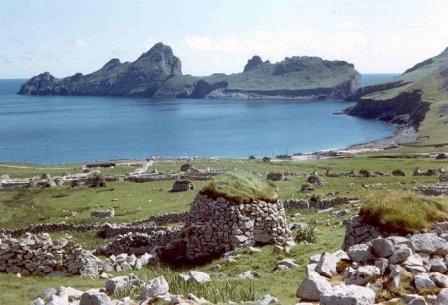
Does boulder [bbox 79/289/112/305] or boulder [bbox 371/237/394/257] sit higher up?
boulder [bbox 371/237/394/257]

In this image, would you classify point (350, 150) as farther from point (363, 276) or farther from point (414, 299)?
point (414, 299)

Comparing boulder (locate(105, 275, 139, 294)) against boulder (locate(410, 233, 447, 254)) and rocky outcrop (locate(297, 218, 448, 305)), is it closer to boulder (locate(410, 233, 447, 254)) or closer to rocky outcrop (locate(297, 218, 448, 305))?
rocky outcrop (locate(297, 218, 448, 305))

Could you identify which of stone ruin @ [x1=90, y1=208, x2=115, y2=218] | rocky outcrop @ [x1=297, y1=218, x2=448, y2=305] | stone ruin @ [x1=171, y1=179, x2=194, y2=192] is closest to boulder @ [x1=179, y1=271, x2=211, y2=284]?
rocky outcrop @ [x1=297, y1=218, x2=448, y2=305]

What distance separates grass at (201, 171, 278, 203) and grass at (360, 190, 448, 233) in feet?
21.5

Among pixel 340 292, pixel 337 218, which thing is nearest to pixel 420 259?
pixel 340 292

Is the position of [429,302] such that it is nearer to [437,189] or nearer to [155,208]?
[437,189]

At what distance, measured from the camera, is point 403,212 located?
61.7 ft

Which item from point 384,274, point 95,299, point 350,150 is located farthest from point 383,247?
point 350,150

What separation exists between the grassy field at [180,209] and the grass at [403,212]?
283 centimetres

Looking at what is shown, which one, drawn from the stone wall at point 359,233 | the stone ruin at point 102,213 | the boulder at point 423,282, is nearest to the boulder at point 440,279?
the boulder at point 423,282

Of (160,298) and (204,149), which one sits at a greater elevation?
(160,298)

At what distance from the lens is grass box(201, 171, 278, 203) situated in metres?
25.4

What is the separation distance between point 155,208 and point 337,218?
19.8 metres

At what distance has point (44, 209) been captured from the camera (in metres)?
53.9
